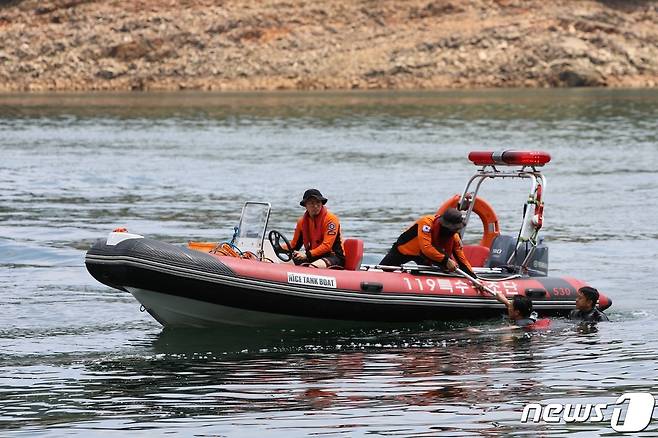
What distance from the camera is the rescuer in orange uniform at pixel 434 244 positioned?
14.8 meters

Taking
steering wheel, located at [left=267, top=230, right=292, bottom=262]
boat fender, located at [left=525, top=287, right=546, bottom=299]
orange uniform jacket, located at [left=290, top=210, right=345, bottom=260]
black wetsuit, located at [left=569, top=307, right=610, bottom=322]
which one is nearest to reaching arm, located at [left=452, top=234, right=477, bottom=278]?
boat fender, located at [left=525, top=287, right=546, bottom=299]

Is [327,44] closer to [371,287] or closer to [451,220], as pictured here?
[451,220]

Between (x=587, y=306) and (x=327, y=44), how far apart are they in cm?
5580

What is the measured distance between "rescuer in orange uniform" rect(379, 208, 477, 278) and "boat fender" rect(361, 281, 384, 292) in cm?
75

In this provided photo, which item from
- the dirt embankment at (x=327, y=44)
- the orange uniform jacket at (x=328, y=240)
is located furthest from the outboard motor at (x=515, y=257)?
the dirt embankment at (x=327, y=44)

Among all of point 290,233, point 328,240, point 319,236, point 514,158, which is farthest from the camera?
point 290,233

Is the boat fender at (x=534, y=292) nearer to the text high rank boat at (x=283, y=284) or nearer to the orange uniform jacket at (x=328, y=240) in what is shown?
the text high rank boat at (x=283, y=284)

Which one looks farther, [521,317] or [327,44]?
[327,44]

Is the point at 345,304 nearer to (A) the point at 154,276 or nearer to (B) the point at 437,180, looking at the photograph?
(A) the point at 154,276

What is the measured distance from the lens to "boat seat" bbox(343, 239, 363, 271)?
48.6 ft

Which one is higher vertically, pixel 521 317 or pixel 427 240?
pixel 427 240

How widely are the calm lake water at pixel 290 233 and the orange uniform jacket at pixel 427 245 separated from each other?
755 mm

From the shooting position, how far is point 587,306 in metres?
15.2

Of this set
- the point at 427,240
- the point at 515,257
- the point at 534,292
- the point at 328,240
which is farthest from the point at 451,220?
the point at 515,257
